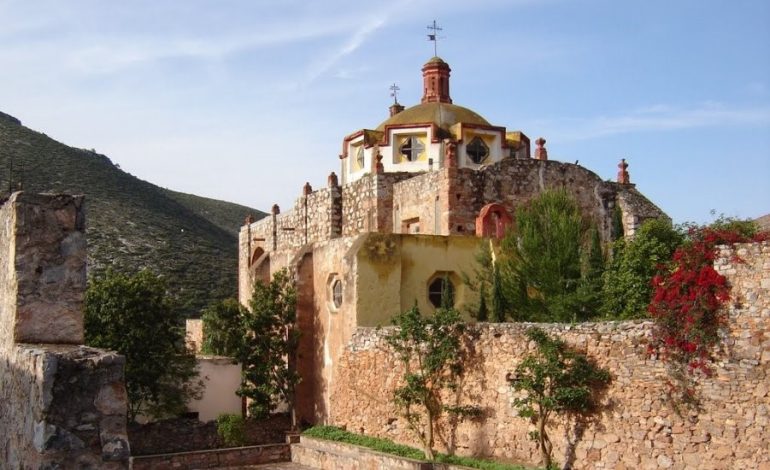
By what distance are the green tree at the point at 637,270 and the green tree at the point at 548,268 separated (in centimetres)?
47

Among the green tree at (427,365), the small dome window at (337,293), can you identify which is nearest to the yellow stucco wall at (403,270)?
the small dome window at (337,293)

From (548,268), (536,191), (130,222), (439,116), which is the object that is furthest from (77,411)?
(130,222)

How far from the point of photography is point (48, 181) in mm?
52188

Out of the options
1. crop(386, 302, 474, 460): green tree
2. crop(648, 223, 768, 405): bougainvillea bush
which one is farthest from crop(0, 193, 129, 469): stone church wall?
crop(386, 302, 474, 460): green tree

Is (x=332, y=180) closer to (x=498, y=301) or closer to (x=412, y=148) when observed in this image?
(x=412, y=148)

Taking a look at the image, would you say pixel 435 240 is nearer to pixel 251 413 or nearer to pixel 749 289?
pixel 251 413

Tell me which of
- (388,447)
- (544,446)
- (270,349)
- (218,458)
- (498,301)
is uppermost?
(498,301)

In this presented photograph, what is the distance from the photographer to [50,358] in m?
6.58

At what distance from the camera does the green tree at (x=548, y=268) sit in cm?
1875

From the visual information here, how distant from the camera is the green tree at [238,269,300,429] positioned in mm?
22641

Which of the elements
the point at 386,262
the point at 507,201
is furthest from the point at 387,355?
the point at 507,201

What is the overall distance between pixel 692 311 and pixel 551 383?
2916 mm

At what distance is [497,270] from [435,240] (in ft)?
6.94

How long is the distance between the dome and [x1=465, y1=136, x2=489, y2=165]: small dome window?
636 millimetres
